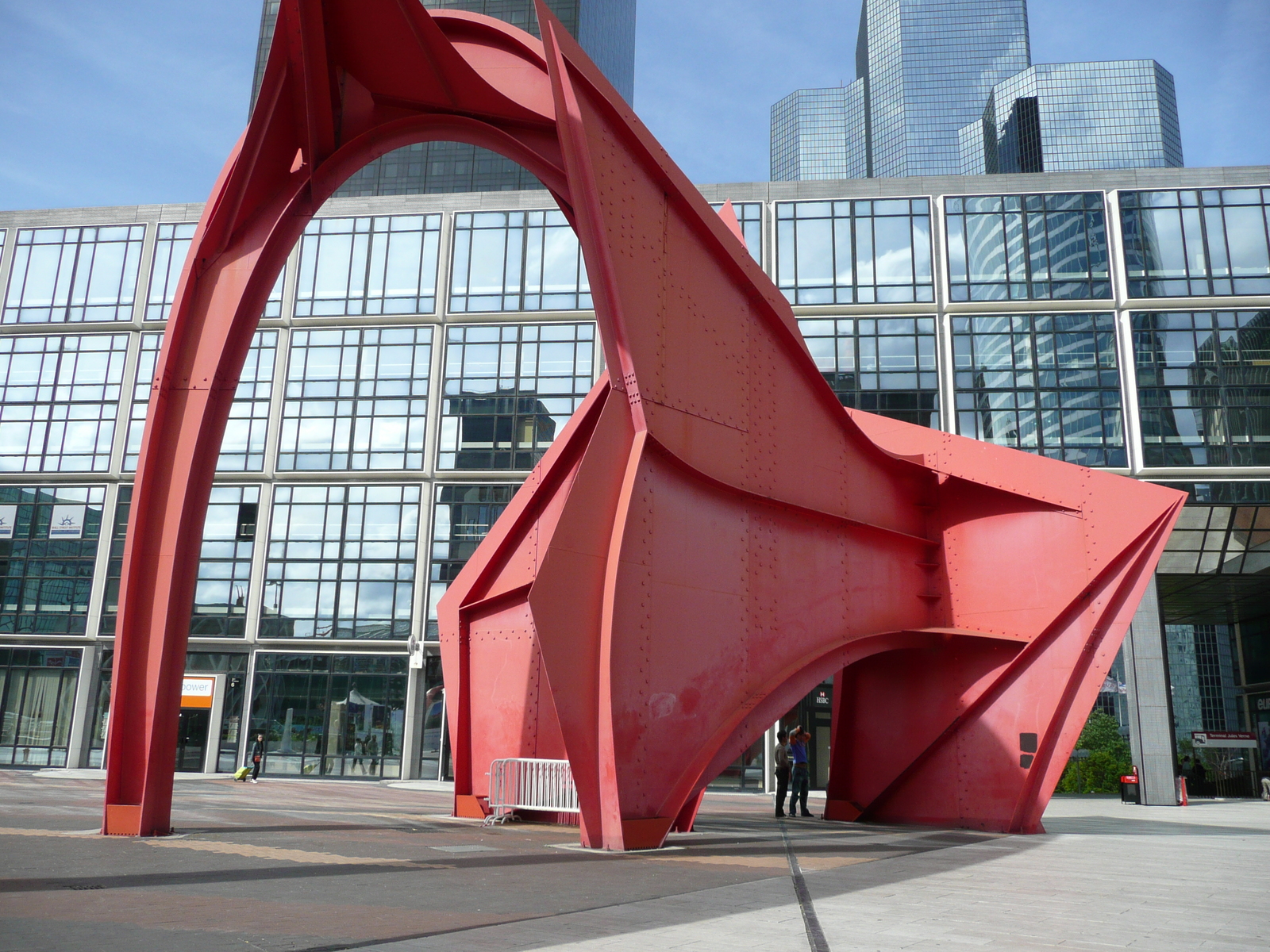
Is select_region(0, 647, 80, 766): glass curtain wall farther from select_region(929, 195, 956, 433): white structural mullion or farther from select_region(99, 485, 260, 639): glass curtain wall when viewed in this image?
select_region(929, 195, 956, 433): white structural mullion

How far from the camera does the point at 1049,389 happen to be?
3284 centimetres

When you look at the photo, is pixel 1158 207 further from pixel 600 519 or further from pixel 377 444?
pixel 600 519

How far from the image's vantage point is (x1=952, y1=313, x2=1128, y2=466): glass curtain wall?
106 ft

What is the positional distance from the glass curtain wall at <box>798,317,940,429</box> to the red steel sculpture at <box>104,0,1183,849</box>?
18.9 meters

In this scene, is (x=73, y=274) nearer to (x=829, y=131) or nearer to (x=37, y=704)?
(x=37, y=704)

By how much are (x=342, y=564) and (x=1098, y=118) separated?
6177 inches

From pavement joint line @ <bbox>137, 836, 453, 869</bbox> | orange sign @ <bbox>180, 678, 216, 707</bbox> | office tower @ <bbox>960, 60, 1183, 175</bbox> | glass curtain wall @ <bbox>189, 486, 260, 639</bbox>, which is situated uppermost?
office tower @ <bbox>960, 60, 1183, 175</bbox>

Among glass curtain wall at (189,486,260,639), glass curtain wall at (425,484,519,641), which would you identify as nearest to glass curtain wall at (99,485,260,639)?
glass curtain wall at (189,486,260,639)

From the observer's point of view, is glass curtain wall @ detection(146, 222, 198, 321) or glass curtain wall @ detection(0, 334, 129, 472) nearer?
glass curtain wall @ detection(0, 334, 129, 472)

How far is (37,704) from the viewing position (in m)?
36.0

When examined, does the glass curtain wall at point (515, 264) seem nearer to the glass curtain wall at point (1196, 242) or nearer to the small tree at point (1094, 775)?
the glass curtain wall at point (1196, 242)

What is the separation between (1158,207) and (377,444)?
2835 centimetres

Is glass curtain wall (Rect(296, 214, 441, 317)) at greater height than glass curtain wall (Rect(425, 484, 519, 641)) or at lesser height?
greater

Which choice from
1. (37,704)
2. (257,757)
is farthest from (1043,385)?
(37,704)
